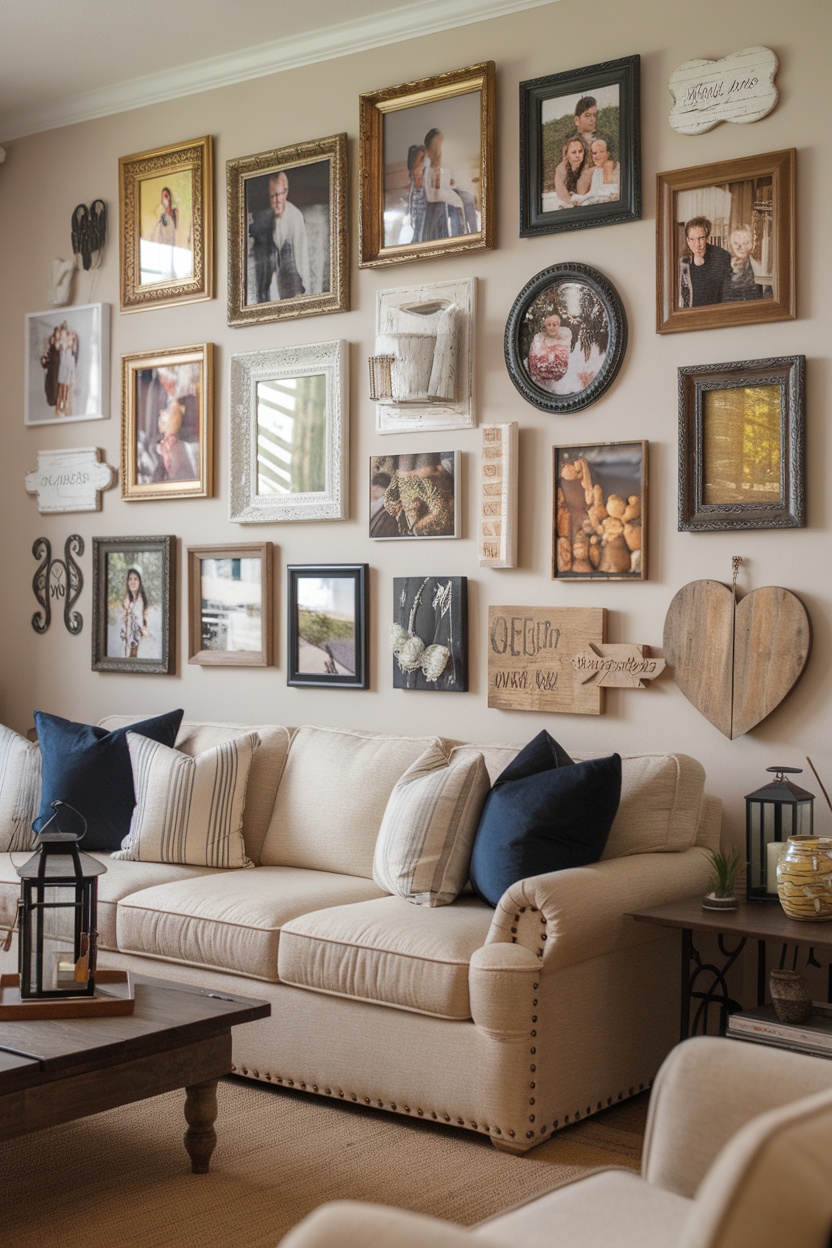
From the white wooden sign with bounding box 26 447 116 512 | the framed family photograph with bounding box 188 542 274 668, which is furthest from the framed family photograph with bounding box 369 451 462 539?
the white wooden sign with bounding box 26 447 116 512

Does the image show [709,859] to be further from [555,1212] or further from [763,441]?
[555,1212]

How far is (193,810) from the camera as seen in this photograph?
3922mm

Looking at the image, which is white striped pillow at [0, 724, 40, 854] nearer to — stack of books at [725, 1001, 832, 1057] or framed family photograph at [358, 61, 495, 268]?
framed family photograph at [358, 61, 495, 268]

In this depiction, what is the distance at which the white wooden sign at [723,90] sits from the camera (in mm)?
3506

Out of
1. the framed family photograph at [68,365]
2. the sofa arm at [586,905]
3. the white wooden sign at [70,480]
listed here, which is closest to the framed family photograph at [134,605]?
the white wooden sign at [70,480]

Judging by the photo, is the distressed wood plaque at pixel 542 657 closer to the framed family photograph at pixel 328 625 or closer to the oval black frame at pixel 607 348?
the framed family photograph at pixel 328 625

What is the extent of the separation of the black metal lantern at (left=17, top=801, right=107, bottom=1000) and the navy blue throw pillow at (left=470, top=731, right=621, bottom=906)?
0.98 meters

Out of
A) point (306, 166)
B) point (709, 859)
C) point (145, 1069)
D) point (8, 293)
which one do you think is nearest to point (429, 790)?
point (709, 859)

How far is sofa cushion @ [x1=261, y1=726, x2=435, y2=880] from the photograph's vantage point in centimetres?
383

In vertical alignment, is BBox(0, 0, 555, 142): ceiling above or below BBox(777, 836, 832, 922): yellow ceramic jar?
above

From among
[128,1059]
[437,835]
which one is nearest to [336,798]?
[437,835]

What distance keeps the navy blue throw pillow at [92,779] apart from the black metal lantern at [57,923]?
4.19ft

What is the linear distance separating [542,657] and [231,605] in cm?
128

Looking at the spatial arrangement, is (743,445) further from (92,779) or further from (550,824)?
(92,779)
